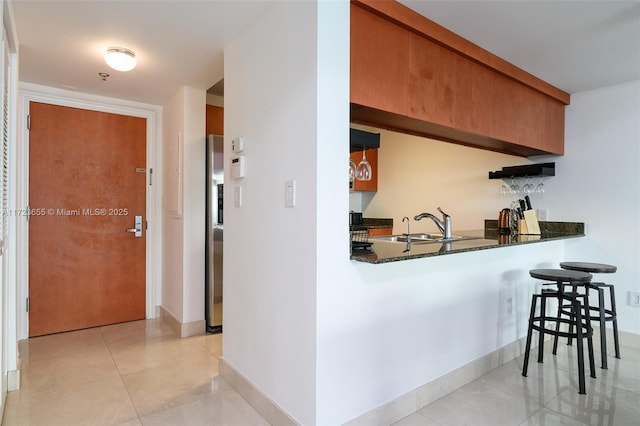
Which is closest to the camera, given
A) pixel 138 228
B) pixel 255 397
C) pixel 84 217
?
pixel 255 397

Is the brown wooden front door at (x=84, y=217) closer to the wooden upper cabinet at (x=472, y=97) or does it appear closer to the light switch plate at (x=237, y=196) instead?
the light switch plate at (x=237, y=196)

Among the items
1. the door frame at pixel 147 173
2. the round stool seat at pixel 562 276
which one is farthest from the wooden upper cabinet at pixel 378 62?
the door frame at pixel 147 173

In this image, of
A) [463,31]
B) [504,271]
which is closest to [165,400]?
[504,271]

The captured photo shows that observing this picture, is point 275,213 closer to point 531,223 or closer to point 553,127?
point 531,223

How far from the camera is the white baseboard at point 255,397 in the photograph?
6.02ft

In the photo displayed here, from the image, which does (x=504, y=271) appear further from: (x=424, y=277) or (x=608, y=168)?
(x=608, y=168)

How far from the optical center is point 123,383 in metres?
2.36

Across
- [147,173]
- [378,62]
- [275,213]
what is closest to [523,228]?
[378,62]

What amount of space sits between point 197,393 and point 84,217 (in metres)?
2.16

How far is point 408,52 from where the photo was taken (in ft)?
6.74

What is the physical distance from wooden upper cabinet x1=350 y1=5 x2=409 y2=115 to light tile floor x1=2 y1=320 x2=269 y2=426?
1764 mm

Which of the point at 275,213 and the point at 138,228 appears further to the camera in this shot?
the point at 138,228

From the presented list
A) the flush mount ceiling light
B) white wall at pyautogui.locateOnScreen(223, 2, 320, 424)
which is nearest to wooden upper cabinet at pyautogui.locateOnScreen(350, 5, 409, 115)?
white wall at pyautogui.locateOnScreen(223, 2, 320, 424)

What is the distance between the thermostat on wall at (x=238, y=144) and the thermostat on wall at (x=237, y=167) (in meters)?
0.04
